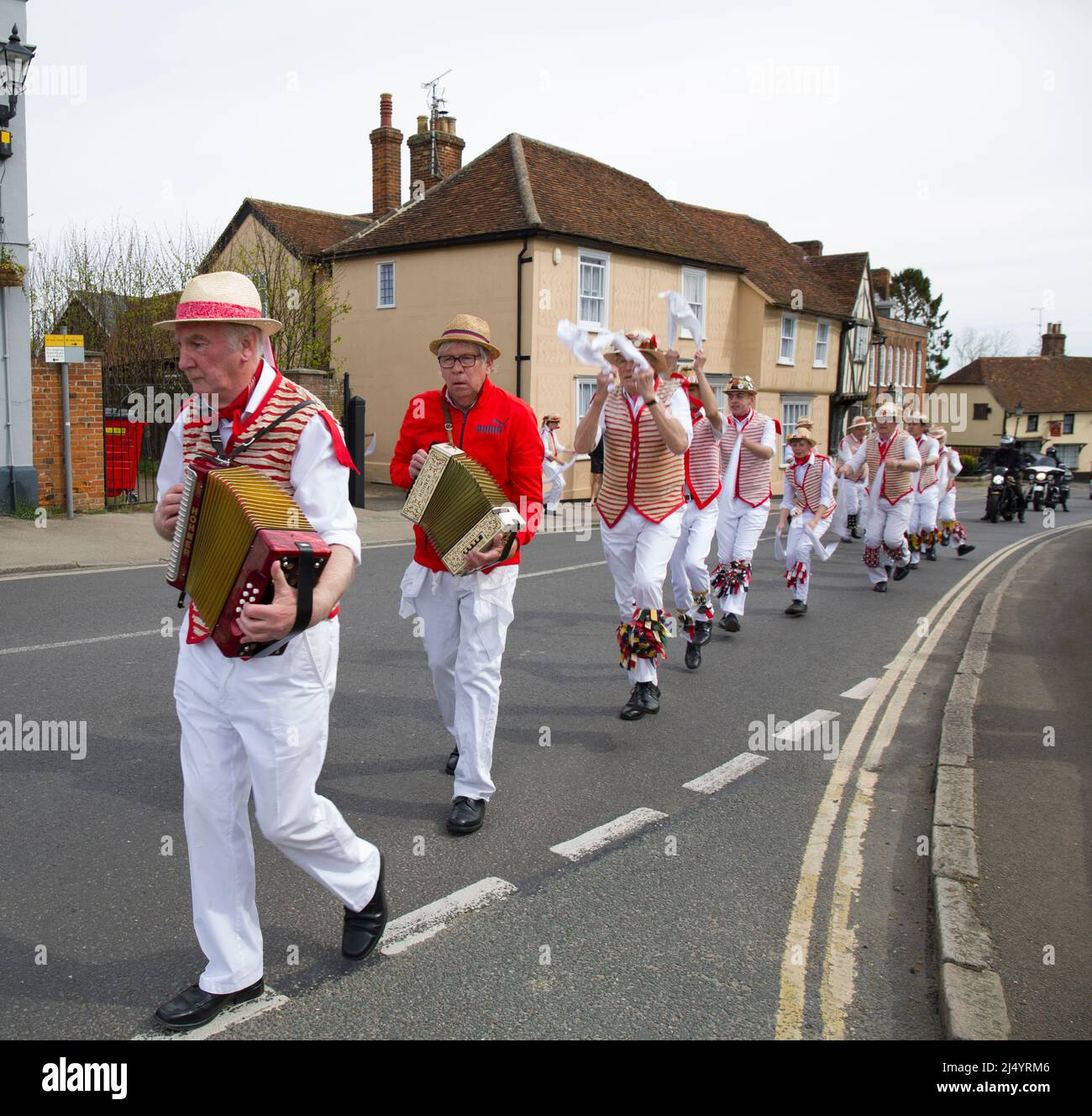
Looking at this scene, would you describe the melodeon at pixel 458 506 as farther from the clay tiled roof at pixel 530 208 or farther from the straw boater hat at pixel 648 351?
the clay tiled roof at pixel 530 208

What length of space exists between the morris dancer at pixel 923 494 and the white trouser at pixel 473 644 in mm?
10753

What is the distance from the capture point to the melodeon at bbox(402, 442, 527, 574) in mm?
4117

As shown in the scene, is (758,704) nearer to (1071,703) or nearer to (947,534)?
(1071,703)

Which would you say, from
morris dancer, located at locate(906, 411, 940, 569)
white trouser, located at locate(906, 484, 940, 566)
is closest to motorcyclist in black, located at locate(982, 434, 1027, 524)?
morris dancer, located at locate(906, 411, 940, 569)

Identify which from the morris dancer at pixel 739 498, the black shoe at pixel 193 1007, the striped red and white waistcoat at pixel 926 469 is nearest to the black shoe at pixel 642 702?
the morris dancer at pixel 739 498

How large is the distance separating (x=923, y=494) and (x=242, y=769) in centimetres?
1329

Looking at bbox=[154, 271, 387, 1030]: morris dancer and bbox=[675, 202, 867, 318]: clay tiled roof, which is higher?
bbox=[675, 202, 867, 318]: clay tiled roof

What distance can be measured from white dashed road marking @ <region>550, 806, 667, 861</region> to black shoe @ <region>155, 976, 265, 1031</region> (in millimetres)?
1552

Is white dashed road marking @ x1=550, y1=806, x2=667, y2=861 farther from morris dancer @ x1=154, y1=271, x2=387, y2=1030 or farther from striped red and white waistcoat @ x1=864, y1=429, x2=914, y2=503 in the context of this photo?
striped red and white waistcoat @ x1=864, y1=429, x2=914, y2=503

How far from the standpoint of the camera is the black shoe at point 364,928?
10.8 feet

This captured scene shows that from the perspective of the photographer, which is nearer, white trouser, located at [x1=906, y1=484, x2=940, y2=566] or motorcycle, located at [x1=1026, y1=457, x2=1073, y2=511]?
white trouser, located at [x1=906, y1=484, x2=940, y2=566]

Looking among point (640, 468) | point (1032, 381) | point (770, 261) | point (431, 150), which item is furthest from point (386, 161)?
point (1032, 381)

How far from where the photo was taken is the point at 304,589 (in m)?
2.63
